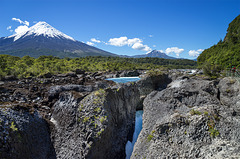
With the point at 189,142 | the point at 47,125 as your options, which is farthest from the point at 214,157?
the point at 47,125

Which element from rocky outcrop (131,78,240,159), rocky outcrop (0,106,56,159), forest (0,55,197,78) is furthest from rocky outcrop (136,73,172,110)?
forest (0,55,197,78)

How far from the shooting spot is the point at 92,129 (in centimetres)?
663

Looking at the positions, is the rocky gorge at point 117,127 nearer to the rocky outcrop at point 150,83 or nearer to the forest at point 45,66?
the rocky outcrop at point 150,83

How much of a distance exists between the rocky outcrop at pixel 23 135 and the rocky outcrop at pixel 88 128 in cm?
53

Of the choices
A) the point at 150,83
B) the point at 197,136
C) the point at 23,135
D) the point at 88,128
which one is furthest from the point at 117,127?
the point at 150,83

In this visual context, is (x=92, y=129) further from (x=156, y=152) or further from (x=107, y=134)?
(x=156, y=152)

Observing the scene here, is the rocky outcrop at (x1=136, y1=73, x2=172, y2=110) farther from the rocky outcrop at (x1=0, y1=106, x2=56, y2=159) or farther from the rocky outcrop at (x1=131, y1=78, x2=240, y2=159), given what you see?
the rocky outcrop at (x1=131, y1=78, x2=240, y2=159)

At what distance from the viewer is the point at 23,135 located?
236 inches

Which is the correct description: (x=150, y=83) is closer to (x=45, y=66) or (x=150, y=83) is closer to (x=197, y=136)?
(x=197, y=136)

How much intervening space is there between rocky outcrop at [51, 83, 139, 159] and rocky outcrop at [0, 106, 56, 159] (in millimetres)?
527

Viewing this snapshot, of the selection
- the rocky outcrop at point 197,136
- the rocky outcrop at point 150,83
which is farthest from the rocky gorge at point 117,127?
the rocky outcrop at point 150,83

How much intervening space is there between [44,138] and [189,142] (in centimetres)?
680

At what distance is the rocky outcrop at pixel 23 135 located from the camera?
206 inches

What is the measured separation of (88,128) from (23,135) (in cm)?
280
